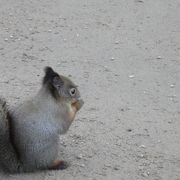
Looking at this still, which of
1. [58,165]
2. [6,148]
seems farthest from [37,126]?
[58,165]

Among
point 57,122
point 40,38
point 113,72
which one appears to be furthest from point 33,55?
point 57,122

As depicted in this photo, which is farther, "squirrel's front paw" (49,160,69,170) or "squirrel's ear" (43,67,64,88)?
"squirrel's front paw" (49,160,69,170)

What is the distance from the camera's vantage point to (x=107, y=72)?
4.84 m

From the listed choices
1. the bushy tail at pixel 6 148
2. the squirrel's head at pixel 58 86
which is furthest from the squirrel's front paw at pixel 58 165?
the squirrel's head at pixel 58 86

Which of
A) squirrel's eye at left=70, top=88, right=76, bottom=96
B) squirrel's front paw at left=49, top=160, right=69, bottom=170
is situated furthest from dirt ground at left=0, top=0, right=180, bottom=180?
squirrel's eye at left=70, top=88, right=76, bottom=96

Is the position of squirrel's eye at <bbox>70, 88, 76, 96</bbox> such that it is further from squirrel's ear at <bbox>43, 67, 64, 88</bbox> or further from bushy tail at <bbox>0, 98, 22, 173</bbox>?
bushy tail at <bbox>0, 98, 22, 173</bbox>

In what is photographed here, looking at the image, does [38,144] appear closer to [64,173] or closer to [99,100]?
[64,173]

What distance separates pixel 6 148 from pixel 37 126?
0.21m

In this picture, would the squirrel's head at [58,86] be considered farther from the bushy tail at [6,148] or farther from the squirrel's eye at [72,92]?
the bushy tail at [6,148]

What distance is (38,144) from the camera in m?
3.35

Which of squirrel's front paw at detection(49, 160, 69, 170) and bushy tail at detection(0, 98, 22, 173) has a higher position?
bushy tail at detection(0, 98, 22, 173)

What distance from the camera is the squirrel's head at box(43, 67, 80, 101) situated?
10.9ft

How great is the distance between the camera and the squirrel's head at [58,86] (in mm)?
3324

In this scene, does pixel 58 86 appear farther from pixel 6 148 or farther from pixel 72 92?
pixel 6 148
